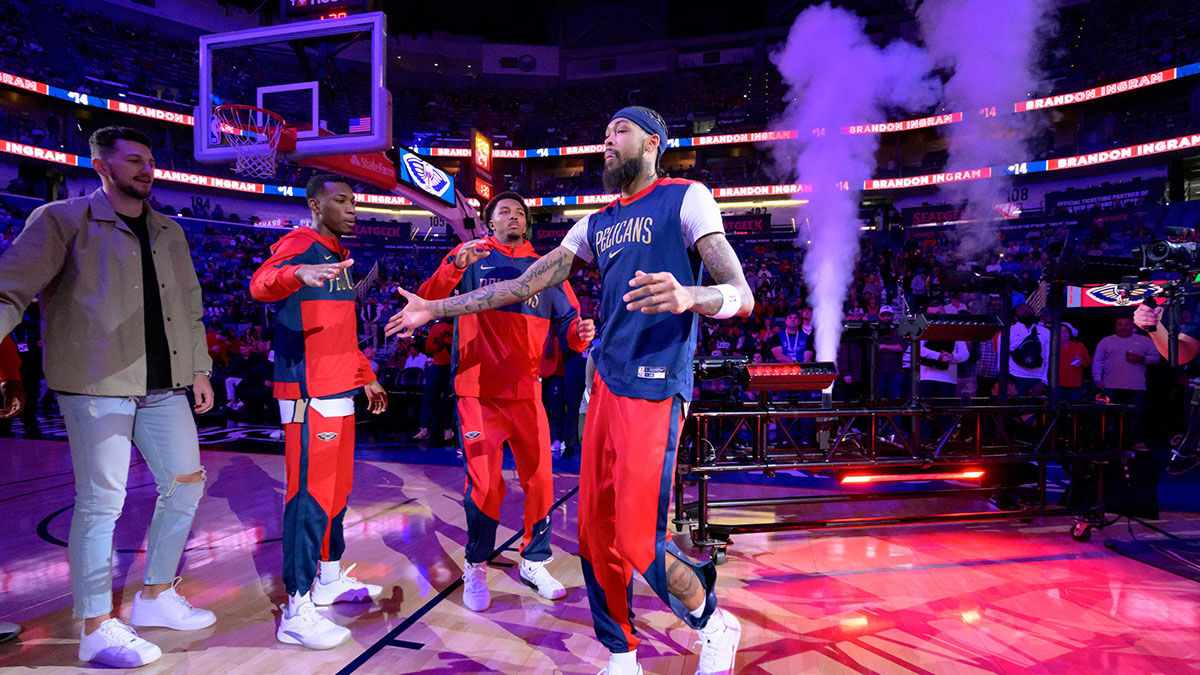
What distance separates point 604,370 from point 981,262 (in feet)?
71.7

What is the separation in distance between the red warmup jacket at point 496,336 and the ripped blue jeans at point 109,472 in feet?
4.29

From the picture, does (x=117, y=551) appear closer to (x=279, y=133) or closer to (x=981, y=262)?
(x=279, y=133)

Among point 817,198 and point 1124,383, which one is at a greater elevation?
point 817,198

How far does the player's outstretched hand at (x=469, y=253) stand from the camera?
328cm

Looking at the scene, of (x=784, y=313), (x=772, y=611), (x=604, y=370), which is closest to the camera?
(x=604, y=370)

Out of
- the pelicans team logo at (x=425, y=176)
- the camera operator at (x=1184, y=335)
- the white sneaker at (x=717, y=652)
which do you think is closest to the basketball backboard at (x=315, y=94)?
the pelicans team logo at (x=425, y=176)

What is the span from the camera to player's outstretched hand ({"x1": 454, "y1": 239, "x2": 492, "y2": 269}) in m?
3.28

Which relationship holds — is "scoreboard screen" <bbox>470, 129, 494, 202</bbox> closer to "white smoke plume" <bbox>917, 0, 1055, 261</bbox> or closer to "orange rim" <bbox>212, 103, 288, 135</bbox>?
"orange rim" <bbox>212, 103, 288, 135</bbox>

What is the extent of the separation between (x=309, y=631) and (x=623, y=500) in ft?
5.50

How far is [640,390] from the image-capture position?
2.18 meters

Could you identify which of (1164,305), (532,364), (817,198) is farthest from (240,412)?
(1164,305)

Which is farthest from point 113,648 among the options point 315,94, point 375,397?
point 315,94

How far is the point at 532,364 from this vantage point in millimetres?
3453

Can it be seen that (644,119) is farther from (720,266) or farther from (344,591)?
(344,591)
